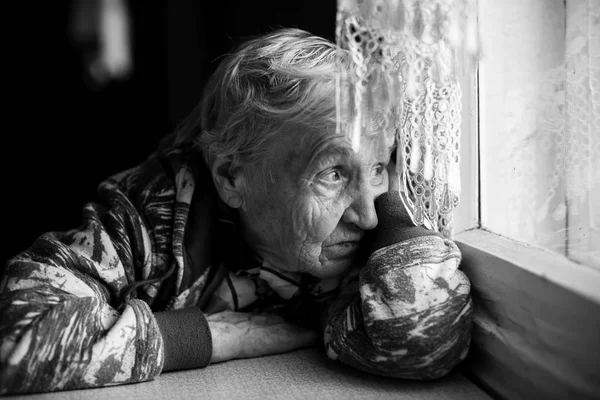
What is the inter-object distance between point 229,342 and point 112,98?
2791mm

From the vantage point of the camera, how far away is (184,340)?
1158 mm

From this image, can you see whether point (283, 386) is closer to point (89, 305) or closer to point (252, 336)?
point (252, 336)

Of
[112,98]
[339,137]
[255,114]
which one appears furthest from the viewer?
[112,98]

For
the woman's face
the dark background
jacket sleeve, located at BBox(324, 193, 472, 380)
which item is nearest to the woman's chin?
the woman's face

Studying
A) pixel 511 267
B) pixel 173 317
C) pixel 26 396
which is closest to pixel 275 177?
pixel 173 317

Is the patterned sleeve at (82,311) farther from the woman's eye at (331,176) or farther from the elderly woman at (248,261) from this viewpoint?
the woman's eye at (331,176)

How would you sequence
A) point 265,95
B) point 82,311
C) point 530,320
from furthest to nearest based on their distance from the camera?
point 265,95
point 82,311
point 530,320

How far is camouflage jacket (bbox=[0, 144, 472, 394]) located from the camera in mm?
1048

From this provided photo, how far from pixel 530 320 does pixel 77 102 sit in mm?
3268

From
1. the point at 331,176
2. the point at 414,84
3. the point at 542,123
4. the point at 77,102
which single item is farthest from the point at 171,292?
the point at 77,102

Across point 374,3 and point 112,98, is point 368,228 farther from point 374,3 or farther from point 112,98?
point 112,98

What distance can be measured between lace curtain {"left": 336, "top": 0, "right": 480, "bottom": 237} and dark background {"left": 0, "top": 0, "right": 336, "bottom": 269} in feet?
6.02

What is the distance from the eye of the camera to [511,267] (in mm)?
1012

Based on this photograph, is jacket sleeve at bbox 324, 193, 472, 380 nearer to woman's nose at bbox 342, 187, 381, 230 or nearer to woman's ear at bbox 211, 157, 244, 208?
woman's nose at bbox 342, 187, 381, 230
